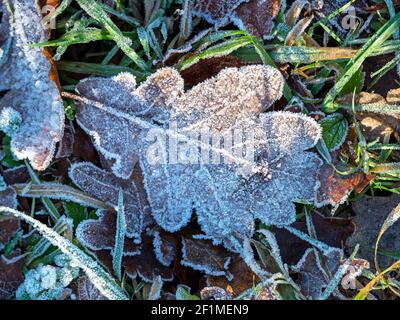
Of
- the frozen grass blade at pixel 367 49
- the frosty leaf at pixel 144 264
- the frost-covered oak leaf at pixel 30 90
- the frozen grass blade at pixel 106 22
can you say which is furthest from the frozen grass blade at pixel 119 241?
the frozen grass blade at pixel 367 49

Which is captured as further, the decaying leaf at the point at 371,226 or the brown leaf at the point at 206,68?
the decaying leaf at the point at 371,226

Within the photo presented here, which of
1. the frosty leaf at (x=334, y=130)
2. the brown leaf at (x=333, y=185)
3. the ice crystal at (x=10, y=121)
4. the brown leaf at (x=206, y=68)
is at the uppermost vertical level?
the brown leaf at (x=206, y=68)

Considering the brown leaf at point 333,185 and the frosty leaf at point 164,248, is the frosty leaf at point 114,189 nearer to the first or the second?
the frosty leaf at point 164,248

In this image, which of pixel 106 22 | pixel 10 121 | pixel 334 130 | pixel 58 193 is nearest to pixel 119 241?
pixel 58 193

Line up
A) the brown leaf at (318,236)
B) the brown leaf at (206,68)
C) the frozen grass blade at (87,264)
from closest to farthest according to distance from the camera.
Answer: the frozen grass blade at (87,264)
the brown leaf at (206,68)
the brown leaf at (318,236)

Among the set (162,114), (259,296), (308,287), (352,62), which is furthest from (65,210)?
(352,62)

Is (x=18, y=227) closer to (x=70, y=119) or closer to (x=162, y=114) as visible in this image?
(x=70, y=119)

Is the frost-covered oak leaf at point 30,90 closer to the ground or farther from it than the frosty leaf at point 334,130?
farther from it

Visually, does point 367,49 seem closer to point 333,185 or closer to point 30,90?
point 333,185
